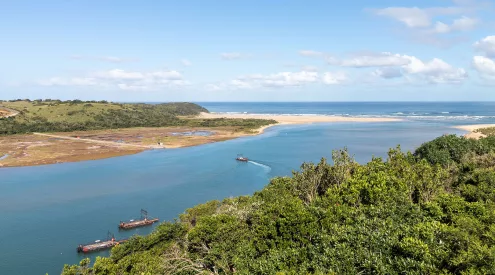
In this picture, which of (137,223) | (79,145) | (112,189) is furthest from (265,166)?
(79,145)

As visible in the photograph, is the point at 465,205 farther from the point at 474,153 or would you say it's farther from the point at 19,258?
the point at 19,258

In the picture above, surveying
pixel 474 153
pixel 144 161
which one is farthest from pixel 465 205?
pixel 144 161

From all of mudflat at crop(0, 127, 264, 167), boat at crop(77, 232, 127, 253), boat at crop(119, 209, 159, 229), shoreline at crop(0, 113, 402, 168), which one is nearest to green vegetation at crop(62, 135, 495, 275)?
boat at crop(77, 232, 127, 253)

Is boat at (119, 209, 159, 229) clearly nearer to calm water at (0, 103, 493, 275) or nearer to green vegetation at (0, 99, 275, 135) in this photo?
calm water at (0, 103, 493, 275)

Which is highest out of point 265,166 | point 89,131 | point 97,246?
point 89,131

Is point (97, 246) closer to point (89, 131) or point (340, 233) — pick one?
point (340, 233)

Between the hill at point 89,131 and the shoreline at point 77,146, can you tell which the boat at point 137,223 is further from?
the hill at point 89,131

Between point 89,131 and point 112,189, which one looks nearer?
point 112,189
